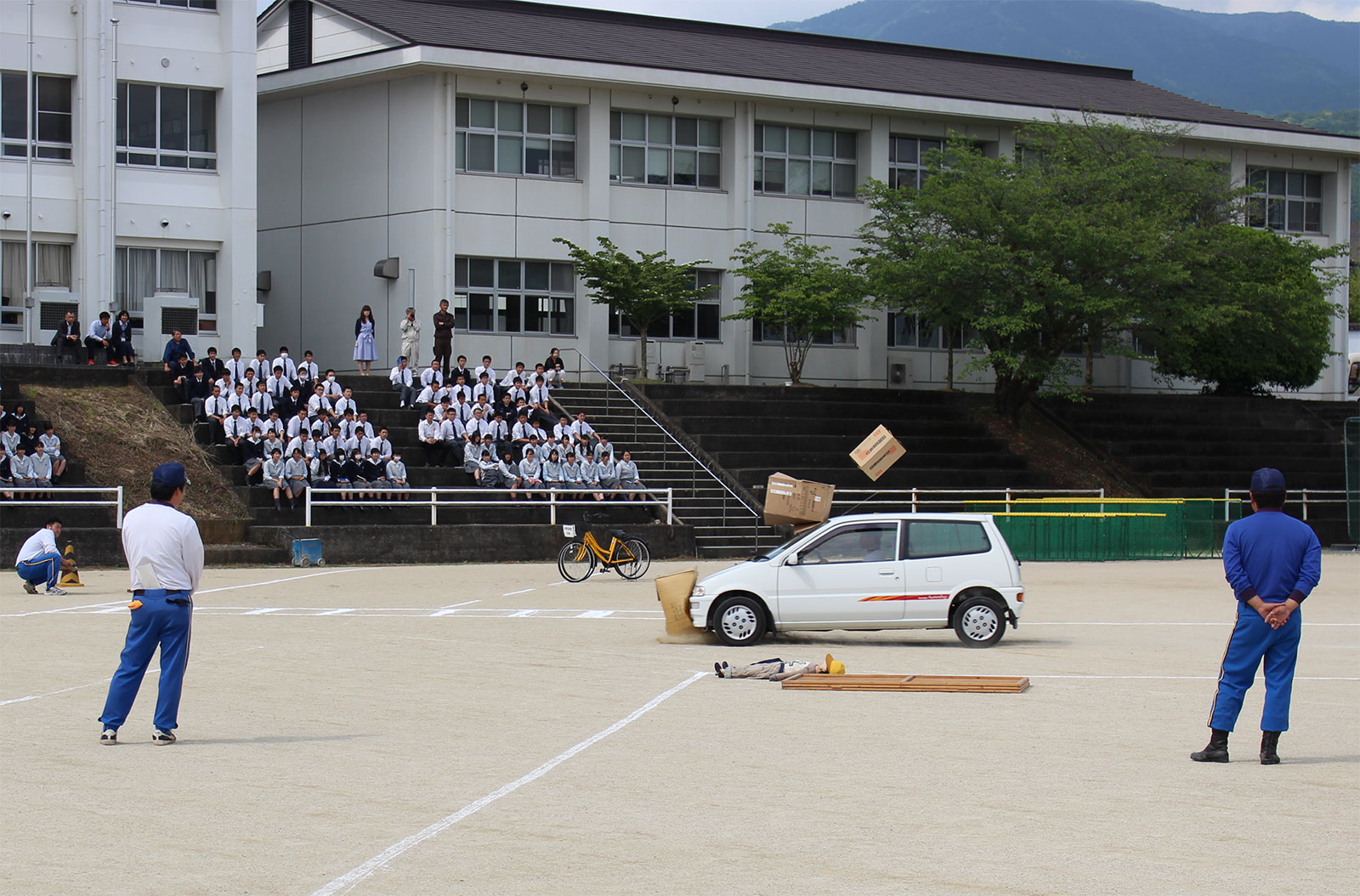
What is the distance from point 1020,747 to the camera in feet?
34.5

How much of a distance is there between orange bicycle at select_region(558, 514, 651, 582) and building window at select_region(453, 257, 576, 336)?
52.0 feet

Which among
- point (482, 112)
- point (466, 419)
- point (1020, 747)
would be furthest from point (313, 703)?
point (482, 112)

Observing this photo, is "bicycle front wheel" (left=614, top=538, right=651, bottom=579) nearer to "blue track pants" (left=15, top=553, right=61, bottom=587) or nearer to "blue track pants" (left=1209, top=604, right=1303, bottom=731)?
"blue track pants" (left=15, top=553, right=61, bottom=587)

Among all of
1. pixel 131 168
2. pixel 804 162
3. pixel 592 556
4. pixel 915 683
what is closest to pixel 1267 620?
pixel 915 683

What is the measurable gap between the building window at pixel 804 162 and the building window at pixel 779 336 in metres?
4.02

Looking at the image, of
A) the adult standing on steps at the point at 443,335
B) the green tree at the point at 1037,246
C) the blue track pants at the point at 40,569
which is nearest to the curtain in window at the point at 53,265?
the adult standing on steps at the point at 443,335

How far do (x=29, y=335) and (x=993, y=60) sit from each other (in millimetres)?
36879

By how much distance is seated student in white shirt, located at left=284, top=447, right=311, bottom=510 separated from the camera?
29938 mm

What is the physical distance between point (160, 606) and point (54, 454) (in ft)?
65.8

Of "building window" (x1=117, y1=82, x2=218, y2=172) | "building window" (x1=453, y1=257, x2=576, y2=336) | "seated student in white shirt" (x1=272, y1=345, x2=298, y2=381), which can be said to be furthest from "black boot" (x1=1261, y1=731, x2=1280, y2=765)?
"building window" (x1=117, y1=82, x2=218, y2=172)

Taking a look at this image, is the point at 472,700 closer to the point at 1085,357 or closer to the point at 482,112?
the point at 482,112

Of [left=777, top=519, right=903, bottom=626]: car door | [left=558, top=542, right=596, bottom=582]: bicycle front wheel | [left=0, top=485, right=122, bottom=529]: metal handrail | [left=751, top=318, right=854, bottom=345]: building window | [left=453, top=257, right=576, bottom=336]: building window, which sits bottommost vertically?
[left=558, top=542, right=596, bottom=582]: bicycle front wheel

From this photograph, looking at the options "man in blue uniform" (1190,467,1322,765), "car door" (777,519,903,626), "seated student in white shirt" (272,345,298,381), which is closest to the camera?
"man in blue uniform" (1190,467,1322,765)

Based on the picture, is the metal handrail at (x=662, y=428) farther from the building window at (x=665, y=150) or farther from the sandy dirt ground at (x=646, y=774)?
the sandy dirt ground at (x=646, y=774)
